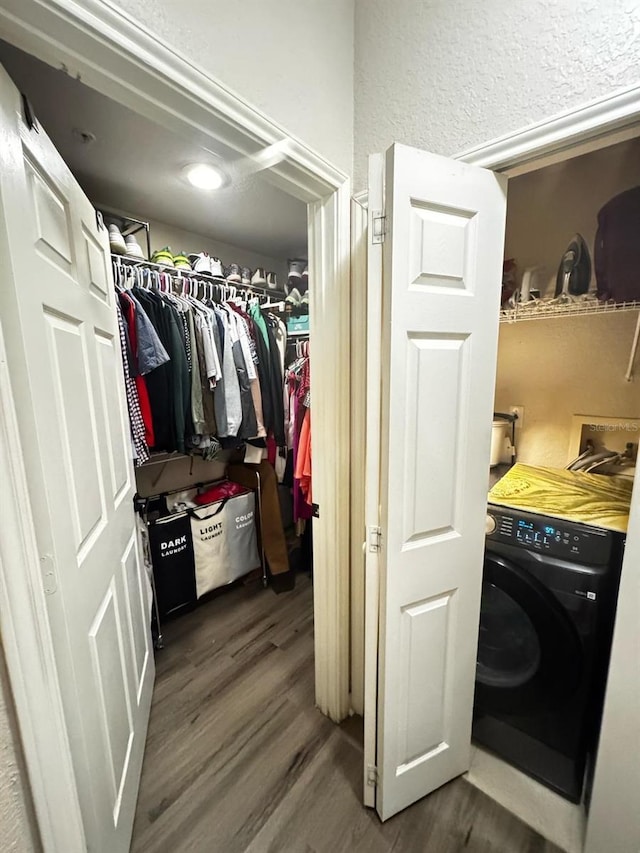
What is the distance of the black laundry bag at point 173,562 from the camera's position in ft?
6.18

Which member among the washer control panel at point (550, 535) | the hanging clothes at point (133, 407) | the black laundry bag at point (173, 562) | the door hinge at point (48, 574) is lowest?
the black laundry bag at point (173, 562)

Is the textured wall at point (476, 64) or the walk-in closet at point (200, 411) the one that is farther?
the walk-in closet at point (200, 411)

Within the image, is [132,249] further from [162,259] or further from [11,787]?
[11,787]

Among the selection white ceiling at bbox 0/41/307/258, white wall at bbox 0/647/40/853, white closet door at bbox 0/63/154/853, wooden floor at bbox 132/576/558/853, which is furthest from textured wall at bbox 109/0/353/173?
wooden floor at bbox 132/576/558/853

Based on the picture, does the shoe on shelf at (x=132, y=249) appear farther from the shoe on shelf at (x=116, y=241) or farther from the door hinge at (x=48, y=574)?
the door hinge at (x=48, y=574)

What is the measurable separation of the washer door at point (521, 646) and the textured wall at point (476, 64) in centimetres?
129

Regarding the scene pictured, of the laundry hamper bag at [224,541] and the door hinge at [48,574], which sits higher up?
the door hinge at [48,574]

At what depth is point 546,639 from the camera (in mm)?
1080

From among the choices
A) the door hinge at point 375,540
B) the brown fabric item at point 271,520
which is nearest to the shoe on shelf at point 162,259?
the brown fabric item at point 271,520

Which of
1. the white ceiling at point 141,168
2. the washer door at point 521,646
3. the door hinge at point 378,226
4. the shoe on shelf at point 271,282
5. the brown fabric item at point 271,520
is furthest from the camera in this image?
the shoe on shelf at point 271,282

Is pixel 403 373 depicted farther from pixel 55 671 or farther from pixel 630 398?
pixel 630 398

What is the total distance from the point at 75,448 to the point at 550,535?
53.1 inches

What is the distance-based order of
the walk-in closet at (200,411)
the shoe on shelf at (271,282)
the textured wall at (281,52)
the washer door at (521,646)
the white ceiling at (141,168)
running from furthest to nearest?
the shoe on shelf at (271,282) < the walk-in closet at (200,411) < the white ceiling at (141,168) < the washer door at (521,646) < the textured wall at (281,52)

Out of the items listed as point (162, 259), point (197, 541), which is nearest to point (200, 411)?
point (197, 541)
